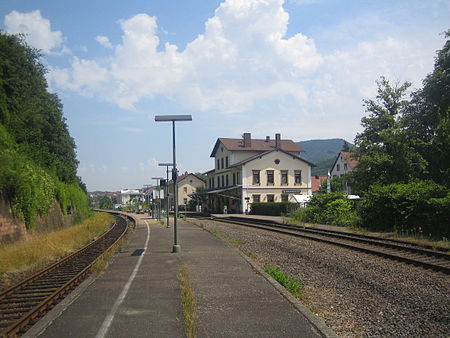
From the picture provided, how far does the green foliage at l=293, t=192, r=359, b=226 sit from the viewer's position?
28.2 meters

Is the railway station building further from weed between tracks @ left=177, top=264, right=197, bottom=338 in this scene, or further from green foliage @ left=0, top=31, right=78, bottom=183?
weed between tracks @ left=177, top=264, right=197, bottom=338

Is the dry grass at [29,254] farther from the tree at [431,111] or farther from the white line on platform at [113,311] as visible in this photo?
the tree at [431,111]

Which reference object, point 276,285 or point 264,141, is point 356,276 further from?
point 264,141

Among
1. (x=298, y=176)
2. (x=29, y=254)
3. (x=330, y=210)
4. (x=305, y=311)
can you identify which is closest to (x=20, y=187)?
(x=29, y=254)

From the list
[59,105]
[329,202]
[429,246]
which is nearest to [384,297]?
[429,246]

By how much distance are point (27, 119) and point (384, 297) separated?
1188 inches

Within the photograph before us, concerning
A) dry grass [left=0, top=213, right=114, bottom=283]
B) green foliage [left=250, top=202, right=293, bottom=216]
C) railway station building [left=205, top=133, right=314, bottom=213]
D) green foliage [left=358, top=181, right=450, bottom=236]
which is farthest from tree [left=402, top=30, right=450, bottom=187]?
dry grass [left=0, top=213, right=114, bottom=283]

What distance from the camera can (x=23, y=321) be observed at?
638 centimetres

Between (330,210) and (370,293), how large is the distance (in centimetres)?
2198

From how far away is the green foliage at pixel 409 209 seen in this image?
1775 centimetres

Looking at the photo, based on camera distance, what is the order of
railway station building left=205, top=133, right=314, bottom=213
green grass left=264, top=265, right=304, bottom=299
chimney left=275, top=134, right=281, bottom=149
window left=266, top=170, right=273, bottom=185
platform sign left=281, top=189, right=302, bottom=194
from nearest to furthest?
green grass left=264, top=265, right=304, bottom=299 < railway station building left=205, top=133, right=314, bottom=213 < window left=266, top=170, right=273, bottom=185 < platform sign left=281, top=189, right=302, bottom=194 < chimney left=275, top=134, right=281, bottom=149

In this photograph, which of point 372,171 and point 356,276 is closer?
point 356,276

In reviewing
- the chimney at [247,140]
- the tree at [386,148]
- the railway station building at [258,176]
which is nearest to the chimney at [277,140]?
the railway station building at [258,176]

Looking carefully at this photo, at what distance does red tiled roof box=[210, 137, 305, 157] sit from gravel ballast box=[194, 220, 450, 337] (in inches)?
1985
